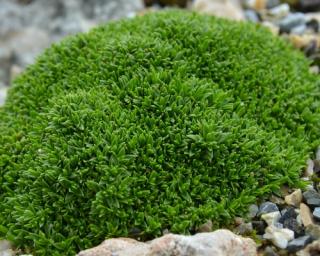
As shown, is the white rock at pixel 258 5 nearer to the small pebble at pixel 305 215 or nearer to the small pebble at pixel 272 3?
the small pebble at pixel 272 3

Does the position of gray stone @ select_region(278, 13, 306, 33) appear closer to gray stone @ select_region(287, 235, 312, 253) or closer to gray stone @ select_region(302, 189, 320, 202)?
gray stone @ select_region(302, 189, 320, 202)

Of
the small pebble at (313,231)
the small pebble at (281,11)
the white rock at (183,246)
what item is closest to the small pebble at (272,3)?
the small pebble at (281,11)

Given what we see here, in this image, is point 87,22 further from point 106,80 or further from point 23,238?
point 23,238

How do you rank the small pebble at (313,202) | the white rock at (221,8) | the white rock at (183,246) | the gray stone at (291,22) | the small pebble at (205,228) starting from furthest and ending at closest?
the white rock at (221,8) → the gray stone at (291,22) → the small pebble at (313,202) → the small pebble at (205,228) → the white rock at (183,246)

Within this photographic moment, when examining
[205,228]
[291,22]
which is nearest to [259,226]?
[205,228]

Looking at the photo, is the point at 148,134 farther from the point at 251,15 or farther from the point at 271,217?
the point at 251,15

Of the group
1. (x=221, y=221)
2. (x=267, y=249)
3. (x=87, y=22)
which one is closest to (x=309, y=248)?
(x=267, y=249)
